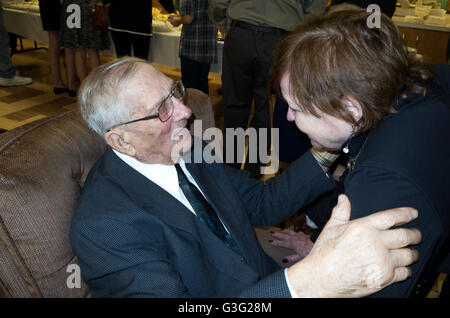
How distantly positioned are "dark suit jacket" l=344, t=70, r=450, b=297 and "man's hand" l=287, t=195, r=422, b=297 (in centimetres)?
4

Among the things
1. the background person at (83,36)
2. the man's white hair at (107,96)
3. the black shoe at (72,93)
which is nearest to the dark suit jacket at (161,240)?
the man's white hair at (107,96)

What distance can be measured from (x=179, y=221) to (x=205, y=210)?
14 centimetres

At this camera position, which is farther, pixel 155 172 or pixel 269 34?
pixel 269 34

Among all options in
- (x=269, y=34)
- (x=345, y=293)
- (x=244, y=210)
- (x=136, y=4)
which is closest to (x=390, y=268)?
(x=345, y=293)

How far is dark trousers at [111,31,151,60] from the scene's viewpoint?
3492 mm

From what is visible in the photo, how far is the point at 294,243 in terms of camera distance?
4.83ft

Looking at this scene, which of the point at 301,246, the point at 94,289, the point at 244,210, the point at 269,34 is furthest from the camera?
the point at 269,34

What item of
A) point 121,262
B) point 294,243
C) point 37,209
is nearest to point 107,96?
point 37,209

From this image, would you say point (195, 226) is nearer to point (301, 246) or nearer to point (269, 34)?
point (301, 246)

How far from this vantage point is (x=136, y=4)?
10.7ft

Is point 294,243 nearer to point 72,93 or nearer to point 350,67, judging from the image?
point 350,67

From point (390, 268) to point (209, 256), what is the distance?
1.77 ft

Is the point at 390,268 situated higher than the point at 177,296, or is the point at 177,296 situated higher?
the point at 390,268

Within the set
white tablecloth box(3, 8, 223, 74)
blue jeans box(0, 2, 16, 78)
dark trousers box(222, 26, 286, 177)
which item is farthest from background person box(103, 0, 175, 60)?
blue jeans box(0, 2, 16, 78)
